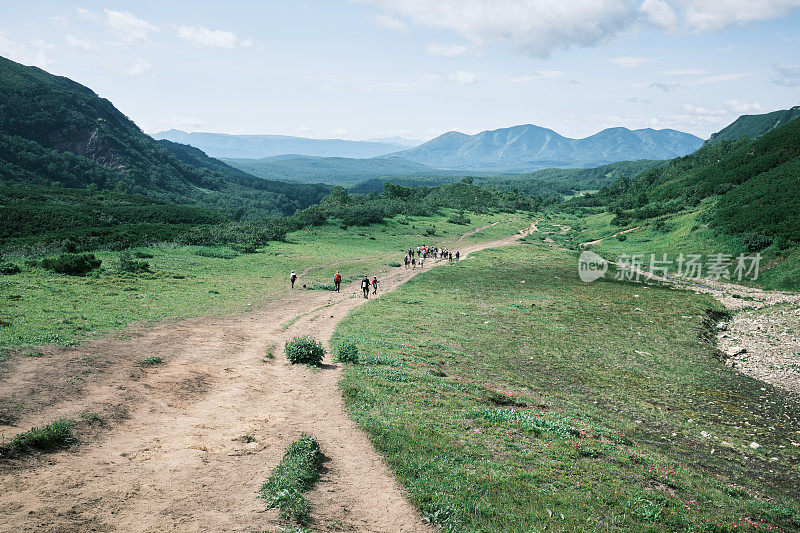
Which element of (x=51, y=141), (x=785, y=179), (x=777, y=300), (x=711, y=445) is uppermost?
(x=51, y=141)

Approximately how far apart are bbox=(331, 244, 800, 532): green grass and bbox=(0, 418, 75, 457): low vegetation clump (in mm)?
7690

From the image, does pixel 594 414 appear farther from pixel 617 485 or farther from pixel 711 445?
pixel 617 485

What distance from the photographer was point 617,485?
35.7 ft

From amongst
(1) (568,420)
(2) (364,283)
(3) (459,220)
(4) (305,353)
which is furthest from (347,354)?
(3) (459,220)

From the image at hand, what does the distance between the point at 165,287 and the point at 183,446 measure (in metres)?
26.4

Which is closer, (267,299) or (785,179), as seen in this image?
(267,299)

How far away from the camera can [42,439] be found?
984 cm

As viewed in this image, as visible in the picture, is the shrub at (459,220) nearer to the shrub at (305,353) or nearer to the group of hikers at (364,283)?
the group of hikers at (364,283)

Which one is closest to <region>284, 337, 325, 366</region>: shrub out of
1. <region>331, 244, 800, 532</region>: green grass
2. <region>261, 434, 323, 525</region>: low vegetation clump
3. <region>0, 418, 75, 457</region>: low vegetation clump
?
<region>331, 244, 800, 532</region>: green grass

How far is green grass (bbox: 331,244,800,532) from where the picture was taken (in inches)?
390

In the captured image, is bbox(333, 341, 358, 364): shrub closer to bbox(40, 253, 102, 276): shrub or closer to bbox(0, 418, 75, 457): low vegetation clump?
bbox(0, 418, 75, 457): low vegetation clump

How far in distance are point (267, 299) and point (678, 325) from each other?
31.1 meters

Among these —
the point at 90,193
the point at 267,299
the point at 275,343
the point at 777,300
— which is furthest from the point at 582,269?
the point at 90,193

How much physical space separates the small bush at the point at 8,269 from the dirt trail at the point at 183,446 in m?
20.2
